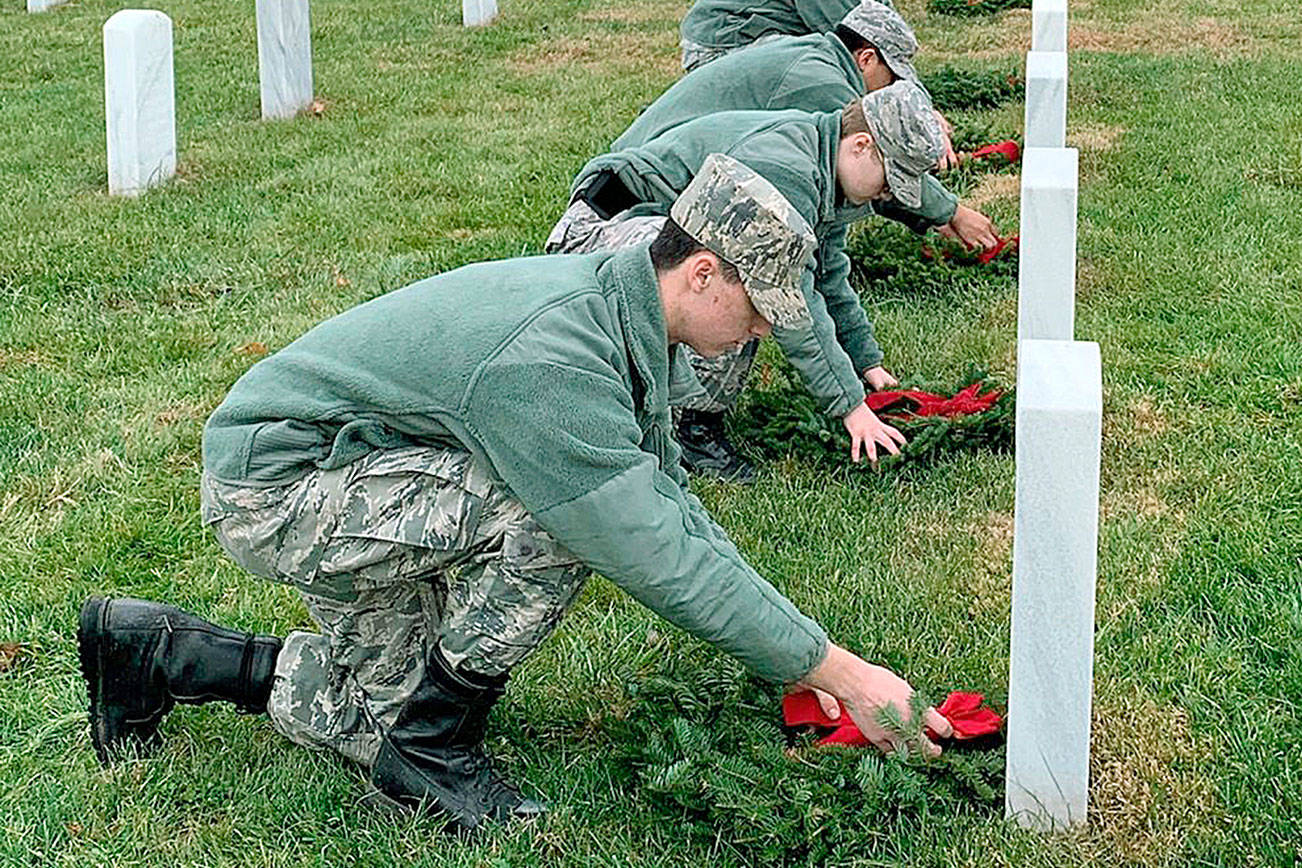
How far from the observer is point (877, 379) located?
5273 mm

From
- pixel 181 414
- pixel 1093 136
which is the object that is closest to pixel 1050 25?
pixel 1093 136

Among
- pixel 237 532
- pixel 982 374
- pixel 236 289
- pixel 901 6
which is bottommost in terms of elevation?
pixel 901 6

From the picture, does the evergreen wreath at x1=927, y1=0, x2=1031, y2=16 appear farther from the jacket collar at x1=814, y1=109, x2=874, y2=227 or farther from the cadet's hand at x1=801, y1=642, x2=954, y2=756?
the cadet's hand at x1=801, y1=642, x2=954, y2=756

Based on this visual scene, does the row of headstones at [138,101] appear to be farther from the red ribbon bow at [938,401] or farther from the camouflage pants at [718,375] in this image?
the red ribbon bow at [938,401]

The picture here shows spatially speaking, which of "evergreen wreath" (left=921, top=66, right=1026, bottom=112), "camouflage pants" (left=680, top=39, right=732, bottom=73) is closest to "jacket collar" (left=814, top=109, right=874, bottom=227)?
"camouflage pants" (left=680, top=39, right=732, bottom=73)

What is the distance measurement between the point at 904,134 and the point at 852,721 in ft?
5.55

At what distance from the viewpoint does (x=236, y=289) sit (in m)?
6.71

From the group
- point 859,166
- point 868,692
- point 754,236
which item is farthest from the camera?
point 859,166

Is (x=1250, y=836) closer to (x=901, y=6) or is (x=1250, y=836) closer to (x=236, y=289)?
(x=236, y=289)

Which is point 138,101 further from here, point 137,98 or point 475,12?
point 475,12

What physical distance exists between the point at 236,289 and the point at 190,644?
11.3ft

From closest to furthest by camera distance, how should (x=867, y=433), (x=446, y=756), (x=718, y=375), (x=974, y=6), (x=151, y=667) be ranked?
(x=446, y=756), (x=151, y=667), (x=867, y=433), (x=718, y=375), (x=974, y=6)

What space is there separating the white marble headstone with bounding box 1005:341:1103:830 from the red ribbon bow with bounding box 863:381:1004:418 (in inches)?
79.5

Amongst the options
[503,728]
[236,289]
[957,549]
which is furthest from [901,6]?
[503,728]
